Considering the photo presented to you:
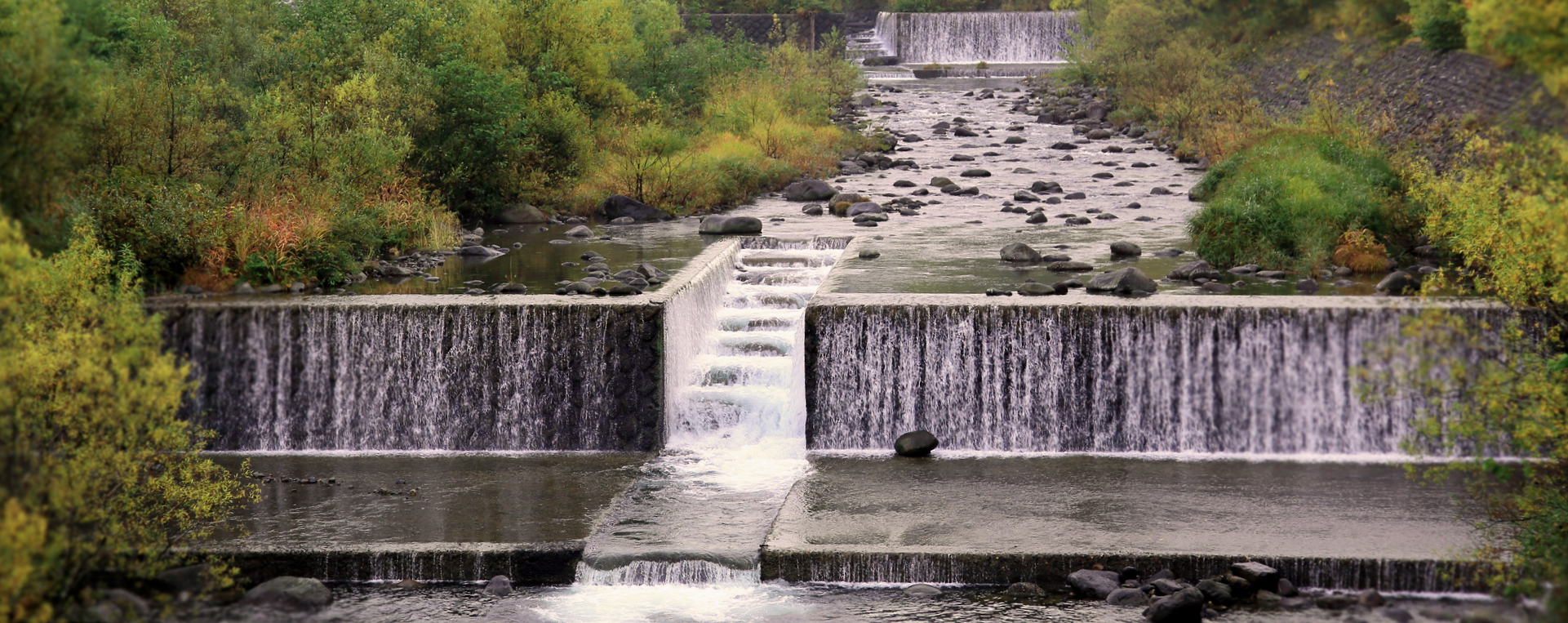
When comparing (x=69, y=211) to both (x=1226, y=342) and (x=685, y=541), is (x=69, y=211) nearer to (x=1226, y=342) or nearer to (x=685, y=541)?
(x=685, y=541)

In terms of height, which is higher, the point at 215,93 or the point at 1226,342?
the point at 215,93

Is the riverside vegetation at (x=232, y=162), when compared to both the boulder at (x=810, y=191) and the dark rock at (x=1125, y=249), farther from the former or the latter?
the dark rock at (x=1125, y=249)

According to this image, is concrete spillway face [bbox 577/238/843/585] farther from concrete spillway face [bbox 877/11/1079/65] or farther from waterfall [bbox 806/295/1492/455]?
concrete spillway face [bbox 877/11/1079/65]

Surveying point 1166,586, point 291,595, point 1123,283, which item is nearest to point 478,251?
point 1123,283

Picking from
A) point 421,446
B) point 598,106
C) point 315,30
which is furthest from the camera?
point 598,106

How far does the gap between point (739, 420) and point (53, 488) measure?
834cm

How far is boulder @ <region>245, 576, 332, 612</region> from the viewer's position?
11094 mm

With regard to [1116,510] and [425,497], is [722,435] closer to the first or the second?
[425,497]

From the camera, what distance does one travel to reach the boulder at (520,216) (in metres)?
Result: 24.4

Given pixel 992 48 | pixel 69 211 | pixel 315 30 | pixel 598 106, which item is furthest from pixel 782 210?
pixel 992 48

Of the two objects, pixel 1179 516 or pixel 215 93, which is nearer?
pixel 1179 516

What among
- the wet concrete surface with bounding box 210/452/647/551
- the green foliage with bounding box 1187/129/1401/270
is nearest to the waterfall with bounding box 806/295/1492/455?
the wet concrete surface with bounding box 210/452/647/551

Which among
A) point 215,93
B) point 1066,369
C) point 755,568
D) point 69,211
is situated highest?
point 215,93

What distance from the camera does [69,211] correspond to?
1460 cm
